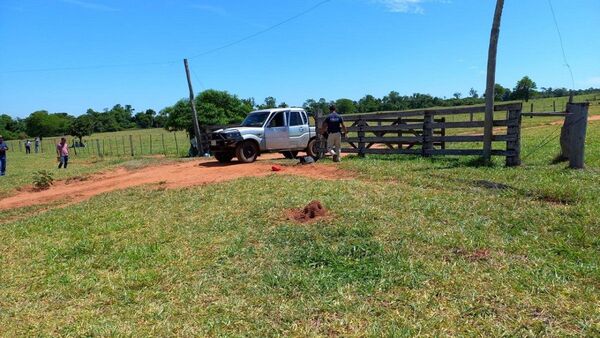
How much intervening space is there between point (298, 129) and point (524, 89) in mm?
93068

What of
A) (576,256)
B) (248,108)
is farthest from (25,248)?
(248,108)

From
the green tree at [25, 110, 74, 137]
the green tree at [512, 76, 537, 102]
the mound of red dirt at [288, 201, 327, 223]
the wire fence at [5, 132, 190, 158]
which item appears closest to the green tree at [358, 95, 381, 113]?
the green tree at [512, 76, 537, 102]

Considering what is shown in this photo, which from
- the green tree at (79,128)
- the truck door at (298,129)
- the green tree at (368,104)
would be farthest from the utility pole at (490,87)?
the green tree at (368,104)

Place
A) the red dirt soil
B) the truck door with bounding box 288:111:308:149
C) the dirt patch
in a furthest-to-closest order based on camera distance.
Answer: the truck door with bounding box 288:111:308:149 → the red dirt soil → the dirt patch

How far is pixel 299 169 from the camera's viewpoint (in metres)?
12.1

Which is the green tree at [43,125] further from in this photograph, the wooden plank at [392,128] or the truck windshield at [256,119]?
the wooden plank at [392,128]

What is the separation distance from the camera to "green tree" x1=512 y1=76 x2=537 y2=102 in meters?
93.8

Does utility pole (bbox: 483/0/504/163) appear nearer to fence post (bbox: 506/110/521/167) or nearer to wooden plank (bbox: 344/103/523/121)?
wooden plank (bbox: 344/103/523/121)

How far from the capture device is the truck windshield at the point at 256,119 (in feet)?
51.2

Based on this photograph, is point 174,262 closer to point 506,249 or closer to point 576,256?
point 506,249

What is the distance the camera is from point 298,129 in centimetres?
1614

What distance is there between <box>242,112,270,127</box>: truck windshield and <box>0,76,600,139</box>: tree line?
21.2 meters

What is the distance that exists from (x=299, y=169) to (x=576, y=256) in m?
8.14

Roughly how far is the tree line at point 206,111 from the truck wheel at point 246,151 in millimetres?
21980
